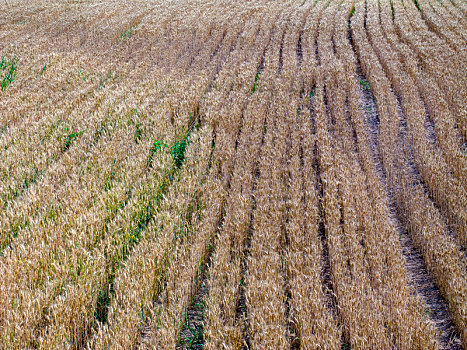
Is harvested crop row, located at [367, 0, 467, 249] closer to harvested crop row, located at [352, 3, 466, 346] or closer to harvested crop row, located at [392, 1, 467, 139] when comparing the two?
harvested crop row, located at [352, 3, 466, 346]

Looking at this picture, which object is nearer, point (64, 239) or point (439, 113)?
point (64, 239)

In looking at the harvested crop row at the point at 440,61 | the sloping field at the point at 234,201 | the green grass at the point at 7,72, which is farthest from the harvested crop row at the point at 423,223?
the green grass at the point at 7,72

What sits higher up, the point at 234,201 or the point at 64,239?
the point at 64,239

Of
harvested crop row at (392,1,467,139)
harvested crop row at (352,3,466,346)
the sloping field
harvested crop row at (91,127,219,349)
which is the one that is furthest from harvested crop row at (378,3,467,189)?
harvested crop row at (91,127,219,349)

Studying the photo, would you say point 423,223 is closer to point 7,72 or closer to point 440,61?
point 440,61

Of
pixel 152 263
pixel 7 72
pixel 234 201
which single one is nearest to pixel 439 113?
pixel 234 201

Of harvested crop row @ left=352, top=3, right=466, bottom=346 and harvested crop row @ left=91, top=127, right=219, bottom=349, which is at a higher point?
harvested crop row @ left=91, top=127, right=219, bottom=349

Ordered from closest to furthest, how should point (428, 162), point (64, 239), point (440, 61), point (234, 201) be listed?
point (64, 239) → point (234, 201) → point (428, 162) → point (440, 61)

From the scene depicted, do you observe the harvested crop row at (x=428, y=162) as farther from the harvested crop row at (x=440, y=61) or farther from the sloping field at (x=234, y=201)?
the harvested crop row at (x=440, y=61)

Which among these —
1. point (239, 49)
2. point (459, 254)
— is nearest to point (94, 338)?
point (459, 254)
